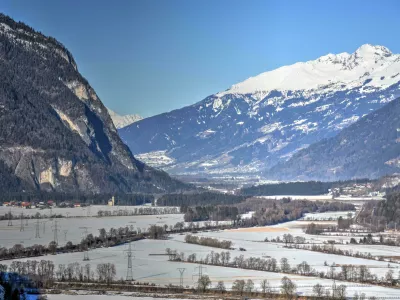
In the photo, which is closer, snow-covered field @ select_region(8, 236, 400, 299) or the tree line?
snow-covered field @ select_region(8, 236, 400, 299)

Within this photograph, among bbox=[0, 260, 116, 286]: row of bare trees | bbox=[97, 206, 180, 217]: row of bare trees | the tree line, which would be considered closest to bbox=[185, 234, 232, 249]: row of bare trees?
bbox=[0, 260, 116, 286]: row of bare trees

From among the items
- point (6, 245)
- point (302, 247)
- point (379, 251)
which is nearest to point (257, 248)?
point (302, 247)

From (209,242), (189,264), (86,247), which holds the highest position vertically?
(209,242)

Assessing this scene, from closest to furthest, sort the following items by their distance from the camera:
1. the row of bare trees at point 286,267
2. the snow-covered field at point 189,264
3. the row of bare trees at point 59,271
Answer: the row of bare trees at point 59,271, the snow-covered field at point 189,264, the row of bare trees at point 286,267

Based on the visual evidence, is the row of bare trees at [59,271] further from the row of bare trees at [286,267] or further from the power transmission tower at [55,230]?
the power transmission tower at [55,230]

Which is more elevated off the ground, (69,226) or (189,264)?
(69,226)

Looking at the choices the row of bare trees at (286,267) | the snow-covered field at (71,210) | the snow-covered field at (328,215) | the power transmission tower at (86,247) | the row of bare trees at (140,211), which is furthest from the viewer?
the snow-covered field at (328,215)

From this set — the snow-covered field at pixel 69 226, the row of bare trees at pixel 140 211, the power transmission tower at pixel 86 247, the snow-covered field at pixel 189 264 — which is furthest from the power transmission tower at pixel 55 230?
the row of bare trees at pixel 140 211

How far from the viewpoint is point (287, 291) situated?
8588 centimetres

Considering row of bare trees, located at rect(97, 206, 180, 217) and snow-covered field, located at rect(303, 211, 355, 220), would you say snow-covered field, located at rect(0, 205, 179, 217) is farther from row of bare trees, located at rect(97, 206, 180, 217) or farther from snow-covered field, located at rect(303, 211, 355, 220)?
snow-covered field, located at rect(303, 211, 355, 220)

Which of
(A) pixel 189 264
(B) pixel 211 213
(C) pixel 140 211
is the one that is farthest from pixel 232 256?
(C) pixel 140 211

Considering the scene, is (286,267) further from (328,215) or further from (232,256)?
(328,215)

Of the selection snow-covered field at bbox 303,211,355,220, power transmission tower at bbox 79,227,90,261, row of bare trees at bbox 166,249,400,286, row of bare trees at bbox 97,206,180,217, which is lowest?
row of bare trees at bbox 166,249,400,286

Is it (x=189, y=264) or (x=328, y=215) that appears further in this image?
(x=328, y=215)
